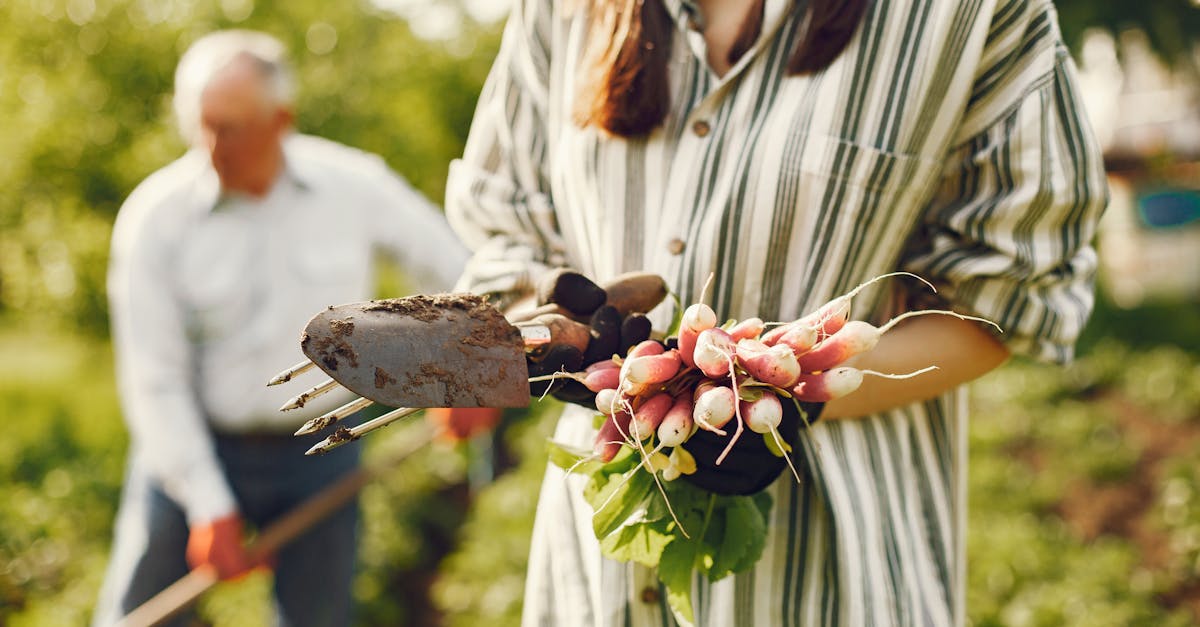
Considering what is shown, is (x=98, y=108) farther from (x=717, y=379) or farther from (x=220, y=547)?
(x=717, y=379)

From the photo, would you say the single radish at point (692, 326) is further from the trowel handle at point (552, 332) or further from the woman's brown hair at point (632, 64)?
the woman's brown hair at point (632, 64)

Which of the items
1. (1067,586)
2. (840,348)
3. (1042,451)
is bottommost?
(1042,451)

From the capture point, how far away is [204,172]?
3.05 m

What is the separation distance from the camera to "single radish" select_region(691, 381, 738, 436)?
1.06m

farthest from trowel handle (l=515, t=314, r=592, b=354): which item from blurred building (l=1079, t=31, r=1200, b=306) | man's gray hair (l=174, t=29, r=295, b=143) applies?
blurred building (l=1079, t=31, r=1200, b=306)

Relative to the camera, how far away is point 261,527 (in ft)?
10.3

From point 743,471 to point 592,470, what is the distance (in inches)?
8.6

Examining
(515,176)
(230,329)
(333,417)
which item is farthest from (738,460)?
(230,329)

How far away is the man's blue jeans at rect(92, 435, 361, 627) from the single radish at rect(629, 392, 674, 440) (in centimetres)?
211

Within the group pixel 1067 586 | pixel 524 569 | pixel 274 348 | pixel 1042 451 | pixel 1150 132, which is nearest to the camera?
pixel 274 348

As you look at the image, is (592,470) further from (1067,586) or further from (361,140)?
(361,140)

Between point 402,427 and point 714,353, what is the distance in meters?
6.19

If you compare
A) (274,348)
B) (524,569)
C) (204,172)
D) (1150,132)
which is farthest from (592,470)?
(1150,132)

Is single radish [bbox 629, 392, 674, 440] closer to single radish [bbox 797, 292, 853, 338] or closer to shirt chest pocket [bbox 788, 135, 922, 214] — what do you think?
single radish [bbox 797, 292, 853, 338]
